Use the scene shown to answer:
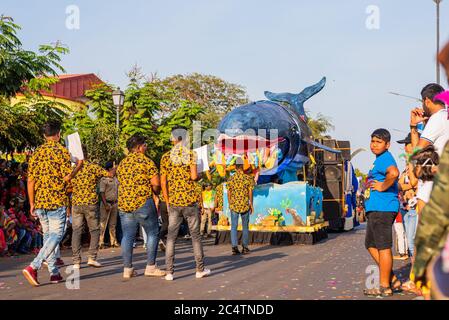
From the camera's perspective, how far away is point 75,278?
907 centimetres

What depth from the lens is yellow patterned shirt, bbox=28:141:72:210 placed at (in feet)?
27.5

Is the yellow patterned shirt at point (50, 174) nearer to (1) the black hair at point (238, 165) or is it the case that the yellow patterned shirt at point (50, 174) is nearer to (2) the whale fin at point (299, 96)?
(1) the black hair at point (238, 165)

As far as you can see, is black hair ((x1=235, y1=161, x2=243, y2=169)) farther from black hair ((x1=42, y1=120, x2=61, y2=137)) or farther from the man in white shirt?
the man in white shirt

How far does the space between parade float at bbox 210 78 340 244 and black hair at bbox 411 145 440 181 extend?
8510mm

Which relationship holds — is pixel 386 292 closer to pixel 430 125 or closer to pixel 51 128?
pixel 430 125

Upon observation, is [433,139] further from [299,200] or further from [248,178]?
[299,200]

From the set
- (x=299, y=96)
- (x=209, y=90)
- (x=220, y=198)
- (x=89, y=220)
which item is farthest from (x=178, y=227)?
(x=209, y=90)

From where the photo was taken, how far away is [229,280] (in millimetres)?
8844

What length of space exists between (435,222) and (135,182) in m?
6.45

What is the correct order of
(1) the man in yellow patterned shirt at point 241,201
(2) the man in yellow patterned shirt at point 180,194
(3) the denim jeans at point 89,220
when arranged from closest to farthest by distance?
(2) the man in yellow patterned shirt at point 180,194
(3) the denim jeans at point 89,220
(1) the man in yellow patterned shirt at point 241,201

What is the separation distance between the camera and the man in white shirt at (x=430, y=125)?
6210mm

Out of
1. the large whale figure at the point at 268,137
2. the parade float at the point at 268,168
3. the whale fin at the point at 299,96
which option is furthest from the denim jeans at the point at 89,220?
the whale fin at the point at 299,96
